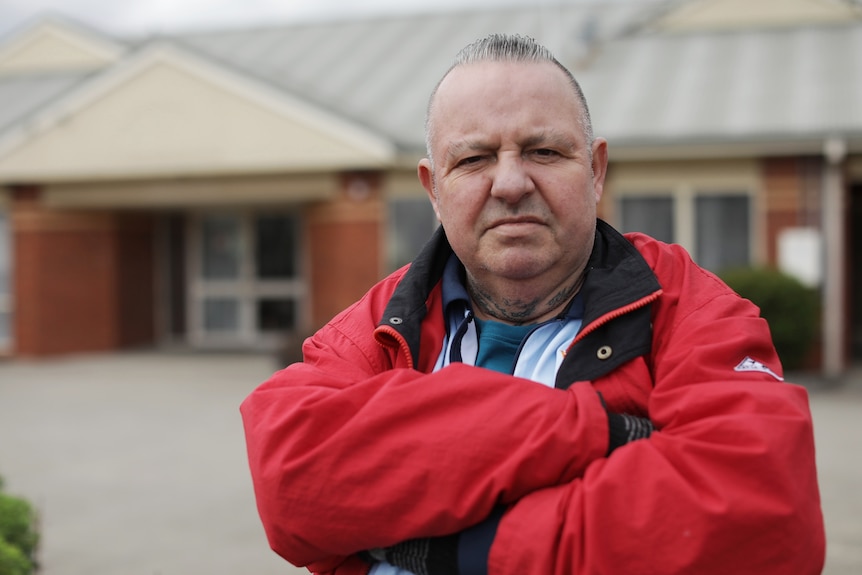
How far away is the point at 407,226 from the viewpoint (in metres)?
13.8

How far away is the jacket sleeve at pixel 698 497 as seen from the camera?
4.59 ft

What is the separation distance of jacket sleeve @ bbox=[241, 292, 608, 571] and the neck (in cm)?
29

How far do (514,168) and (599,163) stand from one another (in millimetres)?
320

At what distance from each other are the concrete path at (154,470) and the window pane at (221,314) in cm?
358

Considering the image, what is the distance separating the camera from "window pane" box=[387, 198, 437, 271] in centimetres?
1376

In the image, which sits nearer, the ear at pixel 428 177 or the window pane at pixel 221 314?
the ear at pixel 428 177

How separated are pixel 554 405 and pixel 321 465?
1.39ft

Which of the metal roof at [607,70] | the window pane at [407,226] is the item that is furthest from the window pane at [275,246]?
the window pane at [407,226]

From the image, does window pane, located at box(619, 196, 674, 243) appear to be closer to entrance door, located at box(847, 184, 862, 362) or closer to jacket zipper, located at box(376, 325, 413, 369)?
entrance door, located at box(847, 184, 862, 362)

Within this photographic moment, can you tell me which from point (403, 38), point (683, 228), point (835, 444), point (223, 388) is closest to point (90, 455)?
point (223, 388)

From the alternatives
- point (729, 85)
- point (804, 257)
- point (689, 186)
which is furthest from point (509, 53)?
point (729, 85)

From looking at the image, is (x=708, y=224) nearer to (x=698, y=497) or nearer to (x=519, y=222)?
(x=519, y=222)

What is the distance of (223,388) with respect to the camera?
1234 cm

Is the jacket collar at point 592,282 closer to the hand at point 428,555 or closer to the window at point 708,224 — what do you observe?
the hand at point 428,555
